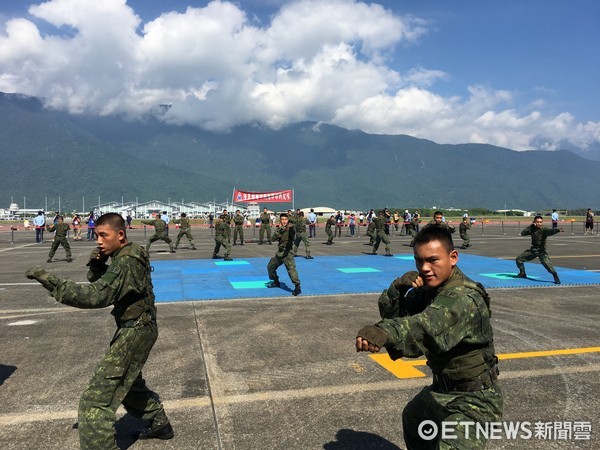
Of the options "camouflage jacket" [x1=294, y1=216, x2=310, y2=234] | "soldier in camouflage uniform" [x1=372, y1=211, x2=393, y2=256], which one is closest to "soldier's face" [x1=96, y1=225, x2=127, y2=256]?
"camouflage jacket" [x1=294, y1=216, x2=310, y2=234]

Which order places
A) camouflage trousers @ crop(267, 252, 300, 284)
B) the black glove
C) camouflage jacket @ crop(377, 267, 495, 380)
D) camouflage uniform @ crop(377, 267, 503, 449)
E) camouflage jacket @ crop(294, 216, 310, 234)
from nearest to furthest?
the black glove < camouflage jacket @ crop(377, 267, 495, 380) < camouflage uniform @ crop(377, 267, 503, 449) < camouflage trousers @ crop(267, 252, 300, 284) < camouflage jacket @ crop(294, 216, 310, 234)

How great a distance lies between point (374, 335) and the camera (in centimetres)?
190

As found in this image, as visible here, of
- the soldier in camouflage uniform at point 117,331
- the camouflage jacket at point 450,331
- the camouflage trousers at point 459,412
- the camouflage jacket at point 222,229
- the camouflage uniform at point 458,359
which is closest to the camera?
the camouflage jacket at point 450,331

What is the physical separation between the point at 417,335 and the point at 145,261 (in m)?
2.37

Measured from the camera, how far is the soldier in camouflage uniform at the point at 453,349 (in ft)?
7.14

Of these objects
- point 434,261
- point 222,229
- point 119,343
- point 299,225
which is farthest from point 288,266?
point 434,261

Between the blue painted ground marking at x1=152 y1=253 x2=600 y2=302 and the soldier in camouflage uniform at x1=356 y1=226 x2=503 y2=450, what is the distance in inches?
290

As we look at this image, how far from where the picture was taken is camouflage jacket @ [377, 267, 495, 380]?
1.99 m

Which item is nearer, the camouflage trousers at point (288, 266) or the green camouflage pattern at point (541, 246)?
the camouflage trousers at point (288, 266)

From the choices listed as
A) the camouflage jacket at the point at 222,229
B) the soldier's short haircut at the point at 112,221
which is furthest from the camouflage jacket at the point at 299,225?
the soldier's short haircut at the point at 112,221

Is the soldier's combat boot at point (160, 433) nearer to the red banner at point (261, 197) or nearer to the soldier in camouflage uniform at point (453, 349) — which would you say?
the soldier in camouflage uniform at point (453, 349)

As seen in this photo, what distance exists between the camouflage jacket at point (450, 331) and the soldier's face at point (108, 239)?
93.6 inches

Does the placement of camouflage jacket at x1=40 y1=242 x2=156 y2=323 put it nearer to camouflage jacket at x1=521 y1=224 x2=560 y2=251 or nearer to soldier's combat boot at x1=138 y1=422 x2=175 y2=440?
soldier's combat boot at x1=138 y1=422 x2=175 y2=440

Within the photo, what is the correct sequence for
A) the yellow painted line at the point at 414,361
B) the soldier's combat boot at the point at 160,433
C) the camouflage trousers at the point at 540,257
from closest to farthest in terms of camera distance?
the soldier's combat boot at the point at 160,433 → the yellow painted line at the point at 414,361 → the camouflage trousers at the point at 540,257
